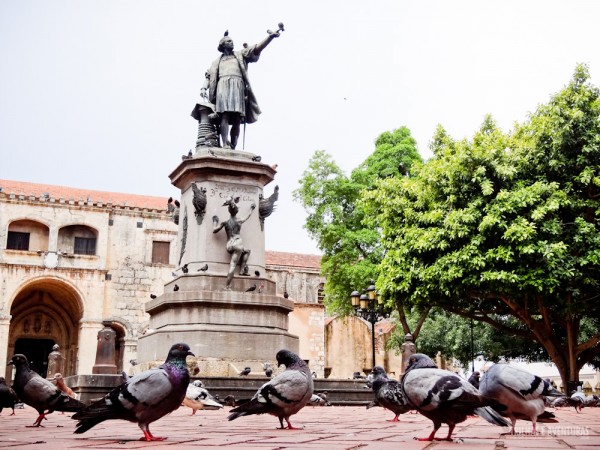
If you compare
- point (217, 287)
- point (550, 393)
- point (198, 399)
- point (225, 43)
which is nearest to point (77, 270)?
point (225, 43)

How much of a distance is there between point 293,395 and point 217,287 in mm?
7668

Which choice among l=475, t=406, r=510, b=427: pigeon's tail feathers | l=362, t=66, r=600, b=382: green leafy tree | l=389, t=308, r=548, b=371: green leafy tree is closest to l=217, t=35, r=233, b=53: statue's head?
l=362, t=66, r=600, b=382: green leafy tree

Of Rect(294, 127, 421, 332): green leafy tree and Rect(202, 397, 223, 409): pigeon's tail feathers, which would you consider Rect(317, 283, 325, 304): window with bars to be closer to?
Rect(294, 127, 421, 332): green leafy tree

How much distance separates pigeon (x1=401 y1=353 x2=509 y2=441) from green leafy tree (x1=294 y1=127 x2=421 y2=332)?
21.8 m

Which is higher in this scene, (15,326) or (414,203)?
(414,203)

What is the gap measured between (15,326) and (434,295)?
89.2 ft

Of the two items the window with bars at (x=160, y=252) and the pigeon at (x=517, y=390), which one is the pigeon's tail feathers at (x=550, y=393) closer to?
the pigeon at (x=517, y=390)

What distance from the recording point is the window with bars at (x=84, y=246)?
120 ft

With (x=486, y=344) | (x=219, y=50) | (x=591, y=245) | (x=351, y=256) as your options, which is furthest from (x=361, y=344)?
(x=219, y=50)

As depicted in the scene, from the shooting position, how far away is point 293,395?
603cm

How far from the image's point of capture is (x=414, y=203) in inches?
821

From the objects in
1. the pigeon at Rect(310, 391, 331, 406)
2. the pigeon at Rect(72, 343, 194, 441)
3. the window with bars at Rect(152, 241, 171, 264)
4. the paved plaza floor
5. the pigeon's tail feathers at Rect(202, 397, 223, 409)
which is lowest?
the pigeon at Rect(310, 391, 331, 406)

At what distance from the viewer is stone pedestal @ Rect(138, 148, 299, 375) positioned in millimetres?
13031

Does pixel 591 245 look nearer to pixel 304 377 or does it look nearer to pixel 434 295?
pixel 434 295
